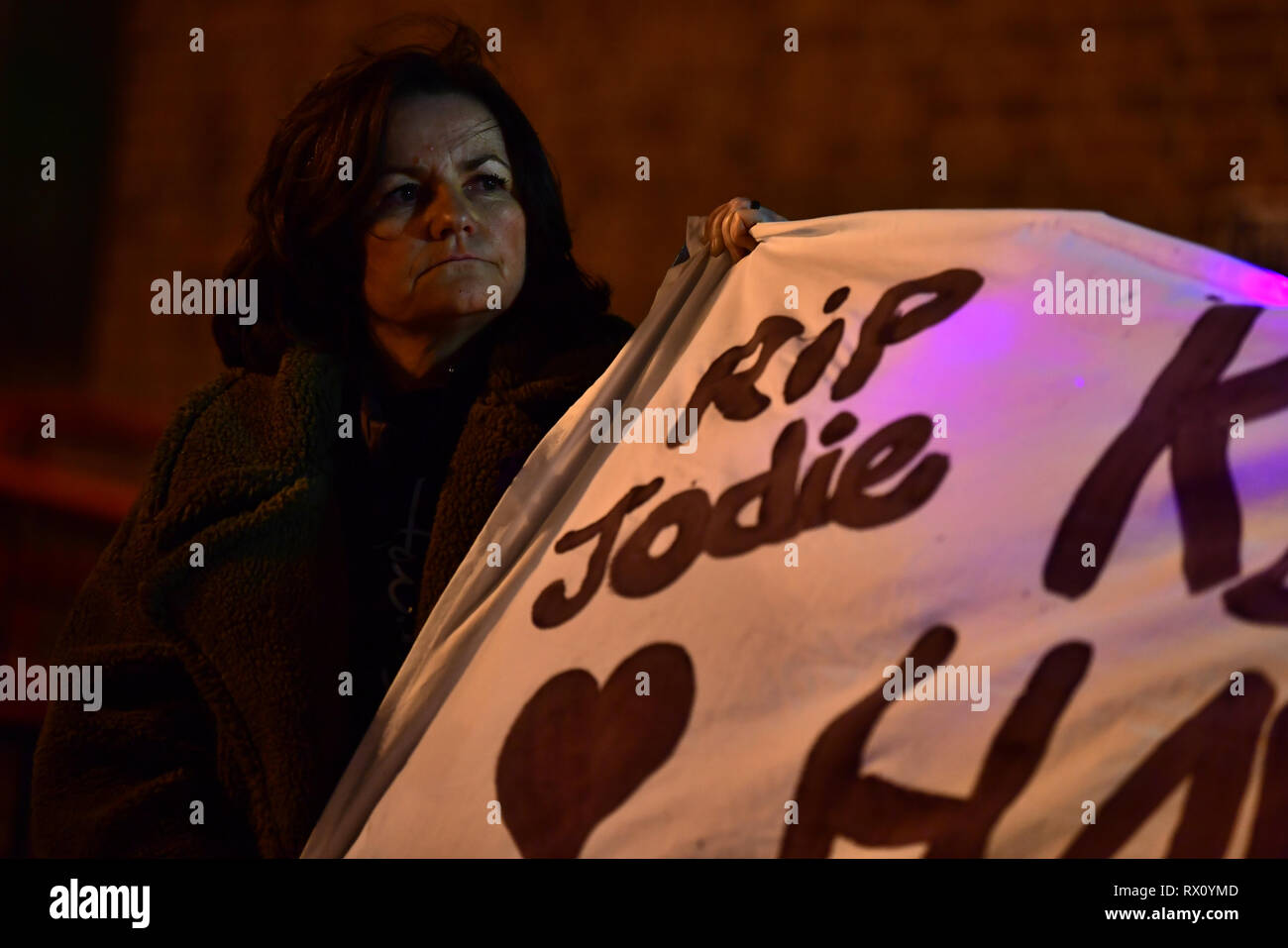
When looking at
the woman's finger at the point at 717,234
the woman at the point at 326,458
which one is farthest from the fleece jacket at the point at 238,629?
the woman's finger at the point at 717,234

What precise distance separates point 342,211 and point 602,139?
3.92 feet

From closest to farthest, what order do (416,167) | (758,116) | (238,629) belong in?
(238,629) < (416,167) < (758,116)

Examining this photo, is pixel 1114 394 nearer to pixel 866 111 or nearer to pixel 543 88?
pixel 866 111

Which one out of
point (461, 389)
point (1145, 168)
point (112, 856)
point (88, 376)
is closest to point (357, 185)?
point (461, 389)

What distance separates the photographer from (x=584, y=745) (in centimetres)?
74

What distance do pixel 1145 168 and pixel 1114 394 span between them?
1.34 m

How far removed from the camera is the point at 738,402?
2.75ft

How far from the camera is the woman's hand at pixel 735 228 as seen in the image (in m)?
0.98

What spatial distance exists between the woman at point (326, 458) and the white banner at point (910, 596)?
101 millimetres

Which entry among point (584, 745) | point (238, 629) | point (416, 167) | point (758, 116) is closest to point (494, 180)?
point (416, 167)

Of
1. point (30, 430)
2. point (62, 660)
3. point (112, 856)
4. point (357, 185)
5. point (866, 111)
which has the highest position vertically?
point (866, 111)

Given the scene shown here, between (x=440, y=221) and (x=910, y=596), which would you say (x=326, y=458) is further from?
(x=910, y=596)

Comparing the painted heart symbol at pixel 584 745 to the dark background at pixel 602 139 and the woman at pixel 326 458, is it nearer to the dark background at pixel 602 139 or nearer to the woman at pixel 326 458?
the woman at pixel 326 458

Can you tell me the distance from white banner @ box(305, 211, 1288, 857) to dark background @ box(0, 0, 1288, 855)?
3.00ft
